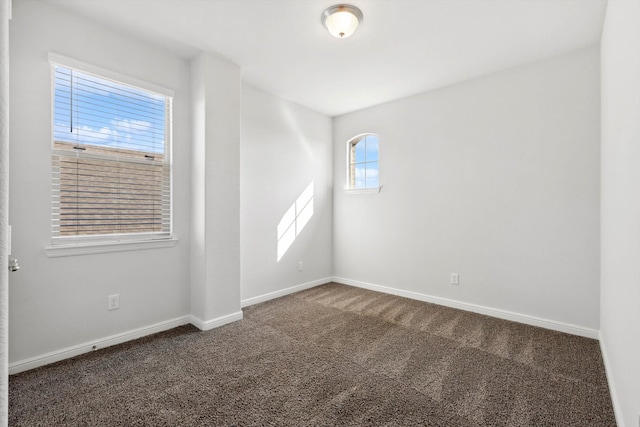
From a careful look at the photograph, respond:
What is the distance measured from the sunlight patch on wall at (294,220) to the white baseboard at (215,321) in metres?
1.04

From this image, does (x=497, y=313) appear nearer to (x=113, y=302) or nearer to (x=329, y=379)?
(x=329, y=379)

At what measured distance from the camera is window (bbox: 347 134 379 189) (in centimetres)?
427

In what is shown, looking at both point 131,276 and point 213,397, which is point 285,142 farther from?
point 213,397

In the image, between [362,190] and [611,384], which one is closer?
[611,384]

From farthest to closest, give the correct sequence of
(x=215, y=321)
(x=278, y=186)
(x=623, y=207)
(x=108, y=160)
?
(x=278, y=186) < (x=215, y=321) < (x=108, y=160) < (x=623, y=207)

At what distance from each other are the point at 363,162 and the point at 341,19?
93.3 inches

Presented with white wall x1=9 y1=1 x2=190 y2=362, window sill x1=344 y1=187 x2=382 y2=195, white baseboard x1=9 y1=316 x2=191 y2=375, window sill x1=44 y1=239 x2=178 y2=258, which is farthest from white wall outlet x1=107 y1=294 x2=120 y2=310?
window sill x1=344 y1=187 x2=382 y2=195

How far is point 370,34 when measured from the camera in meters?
2.47

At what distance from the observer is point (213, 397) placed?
183cm

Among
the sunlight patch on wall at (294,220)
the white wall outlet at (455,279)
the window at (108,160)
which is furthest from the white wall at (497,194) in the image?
the window at (108,160)

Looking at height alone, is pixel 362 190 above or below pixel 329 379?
above

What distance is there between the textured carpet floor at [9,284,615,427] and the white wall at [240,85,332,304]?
3.04 feet

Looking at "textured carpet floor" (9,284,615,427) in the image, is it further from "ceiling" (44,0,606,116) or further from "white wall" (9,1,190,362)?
"ceiling" (44,0,606,116)

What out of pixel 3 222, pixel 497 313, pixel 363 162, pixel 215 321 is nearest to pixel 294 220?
pixel 363 162
